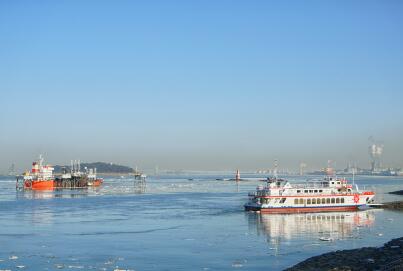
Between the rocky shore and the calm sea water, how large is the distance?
10.4 ft

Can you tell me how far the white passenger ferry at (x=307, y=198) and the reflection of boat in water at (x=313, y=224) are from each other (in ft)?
7.13

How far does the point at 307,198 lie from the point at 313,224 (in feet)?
48.9

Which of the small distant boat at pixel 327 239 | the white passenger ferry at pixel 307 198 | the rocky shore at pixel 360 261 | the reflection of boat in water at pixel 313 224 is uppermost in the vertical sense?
the white passenger ferry at pixel 307 198

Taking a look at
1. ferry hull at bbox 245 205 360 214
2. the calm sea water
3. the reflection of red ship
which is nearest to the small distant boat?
the calm sea water

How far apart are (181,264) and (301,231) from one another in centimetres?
2042

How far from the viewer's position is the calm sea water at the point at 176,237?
3709 cm

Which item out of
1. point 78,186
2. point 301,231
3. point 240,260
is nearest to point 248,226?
point 301,231

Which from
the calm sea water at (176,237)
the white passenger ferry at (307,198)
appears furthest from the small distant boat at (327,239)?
the white passenger ferry at (307,198)

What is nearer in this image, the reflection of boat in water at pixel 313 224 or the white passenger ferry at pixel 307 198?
the reflection of boat in water at pixel 313 224

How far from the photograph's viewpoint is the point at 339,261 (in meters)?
32.1

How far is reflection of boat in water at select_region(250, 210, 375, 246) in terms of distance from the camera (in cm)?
5056

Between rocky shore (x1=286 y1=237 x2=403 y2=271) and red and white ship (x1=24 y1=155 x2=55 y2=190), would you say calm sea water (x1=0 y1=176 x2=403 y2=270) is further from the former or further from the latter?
red and white ship (x1=24 y1=155 x2=55 y2=190)

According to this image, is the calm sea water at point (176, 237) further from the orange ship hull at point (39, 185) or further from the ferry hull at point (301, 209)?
the orange ship hull at point (39, 185)

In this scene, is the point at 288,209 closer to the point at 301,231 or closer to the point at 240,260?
the point at 301,231
